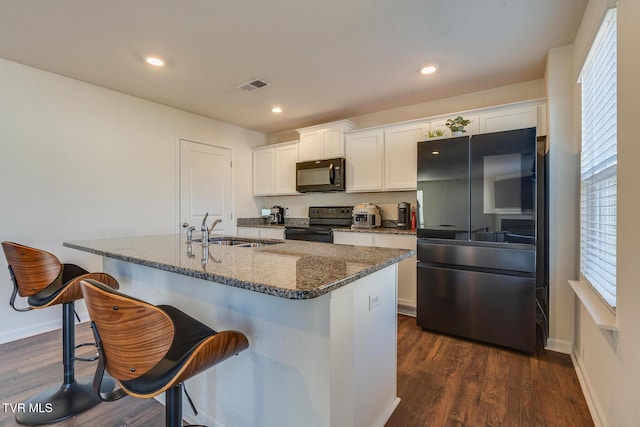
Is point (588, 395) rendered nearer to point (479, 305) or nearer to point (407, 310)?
point (479, 305)

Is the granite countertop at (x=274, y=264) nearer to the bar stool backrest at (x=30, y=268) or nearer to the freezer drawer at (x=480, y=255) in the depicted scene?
the bar stool backrest at (x=30, y=268)

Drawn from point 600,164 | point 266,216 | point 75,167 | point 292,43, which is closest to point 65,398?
point 75,167

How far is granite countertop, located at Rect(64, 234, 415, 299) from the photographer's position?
3.37ft

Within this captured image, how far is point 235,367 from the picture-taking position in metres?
1.46

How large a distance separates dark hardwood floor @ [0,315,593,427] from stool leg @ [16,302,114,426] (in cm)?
6

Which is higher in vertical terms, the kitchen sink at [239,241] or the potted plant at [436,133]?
the potted plant at [436,133]

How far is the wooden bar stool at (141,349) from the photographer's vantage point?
927mm

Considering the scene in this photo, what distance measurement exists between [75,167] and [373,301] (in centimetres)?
324

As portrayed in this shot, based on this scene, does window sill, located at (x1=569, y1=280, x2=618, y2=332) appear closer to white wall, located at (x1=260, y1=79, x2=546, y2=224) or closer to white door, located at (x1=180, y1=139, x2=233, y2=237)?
white wall, located at (x1=260, y1=79, x2=546, y2=224)

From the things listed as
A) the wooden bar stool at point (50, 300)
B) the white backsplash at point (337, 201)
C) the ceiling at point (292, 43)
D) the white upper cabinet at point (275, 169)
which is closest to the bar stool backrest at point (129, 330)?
the wooden bar stool at point (50, 300)

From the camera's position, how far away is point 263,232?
454 centimetres

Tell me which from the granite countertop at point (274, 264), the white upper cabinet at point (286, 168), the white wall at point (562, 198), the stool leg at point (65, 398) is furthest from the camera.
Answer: the white upper cabinet at point (286, 168)

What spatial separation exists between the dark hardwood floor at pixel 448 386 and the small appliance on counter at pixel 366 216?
1.48m

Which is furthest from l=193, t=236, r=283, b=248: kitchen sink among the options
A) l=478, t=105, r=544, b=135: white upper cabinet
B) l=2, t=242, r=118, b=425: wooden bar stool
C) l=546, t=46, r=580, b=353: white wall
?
l=478, t=105, r=544, b=135: white upper cabinet
